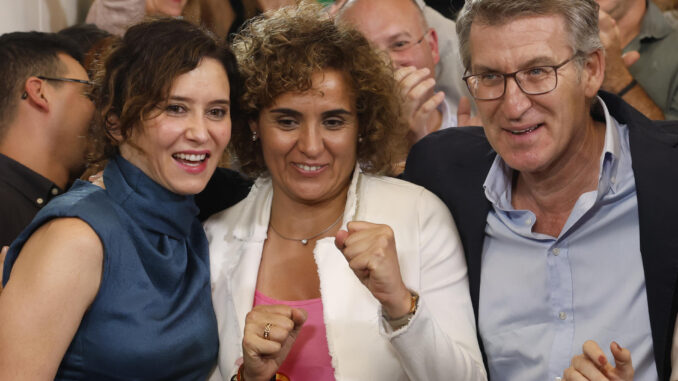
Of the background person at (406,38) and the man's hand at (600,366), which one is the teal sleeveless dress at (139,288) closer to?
the man's hand at (600,366)

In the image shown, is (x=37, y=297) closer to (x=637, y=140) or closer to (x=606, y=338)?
(x=606, y=338)

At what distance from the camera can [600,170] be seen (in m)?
1.98

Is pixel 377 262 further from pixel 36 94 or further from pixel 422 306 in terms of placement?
pixel 36 94

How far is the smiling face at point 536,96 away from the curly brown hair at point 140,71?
724 mm

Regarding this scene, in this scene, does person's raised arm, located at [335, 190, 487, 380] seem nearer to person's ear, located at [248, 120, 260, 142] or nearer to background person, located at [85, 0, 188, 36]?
person's ear, located at [248, 120, 260, 142]

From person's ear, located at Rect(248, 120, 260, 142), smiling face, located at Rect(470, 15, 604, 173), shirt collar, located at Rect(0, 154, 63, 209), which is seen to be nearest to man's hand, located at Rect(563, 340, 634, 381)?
smiling face, located at Rect(470, 15, 604, 173)

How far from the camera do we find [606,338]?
6.36 ft

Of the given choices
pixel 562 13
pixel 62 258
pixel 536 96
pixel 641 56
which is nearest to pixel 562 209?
pixel 536 96

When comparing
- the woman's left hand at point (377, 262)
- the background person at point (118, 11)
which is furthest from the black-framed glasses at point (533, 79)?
the background person at point (118, 11)

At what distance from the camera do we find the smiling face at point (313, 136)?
2.23 meters

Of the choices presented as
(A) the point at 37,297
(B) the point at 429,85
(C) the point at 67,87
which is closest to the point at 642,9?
(B) the point at 429,85

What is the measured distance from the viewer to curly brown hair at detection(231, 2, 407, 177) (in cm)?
223

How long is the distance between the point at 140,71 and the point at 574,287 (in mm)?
1199

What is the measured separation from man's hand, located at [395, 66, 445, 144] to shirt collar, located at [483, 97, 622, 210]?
811 millimetres
